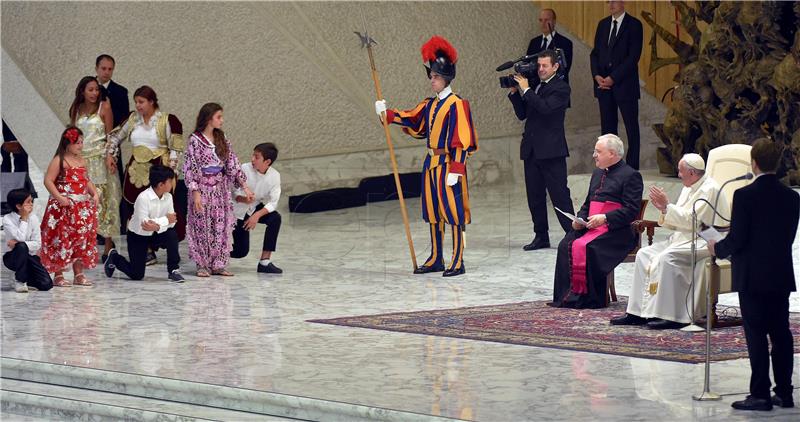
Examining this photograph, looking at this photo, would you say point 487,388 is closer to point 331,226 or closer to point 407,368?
point 407,368

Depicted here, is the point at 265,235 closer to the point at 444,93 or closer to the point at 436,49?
the point at 444,93

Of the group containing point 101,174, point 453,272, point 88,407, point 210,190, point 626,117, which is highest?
point 626,117

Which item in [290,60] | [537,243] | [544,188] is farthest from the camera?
[290,60]

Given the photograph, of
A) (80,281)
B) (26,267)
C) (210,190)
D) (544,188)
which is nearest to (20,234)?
(26,267)

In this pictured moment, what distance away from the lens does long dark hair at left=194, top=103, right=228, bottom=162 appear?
9250 mm

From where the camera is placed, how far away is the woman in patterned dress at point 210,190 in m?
9.29

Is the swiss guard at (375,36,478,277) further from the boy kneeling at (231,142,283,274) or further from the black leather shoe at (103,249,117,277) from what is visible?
the black leather shoe at (103,249,117,277)

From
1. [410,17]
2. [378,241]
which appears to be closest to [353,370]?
[378,241]

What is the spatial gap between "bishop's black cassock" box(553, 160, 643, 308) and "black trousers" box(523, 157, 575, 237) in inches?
80.4

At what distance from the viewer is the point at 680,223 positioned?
7.36m

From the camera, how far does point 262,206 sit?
963 cm

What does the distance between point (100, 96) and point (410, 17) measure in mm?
4693

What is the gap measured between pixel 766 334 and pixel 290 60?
866 cm

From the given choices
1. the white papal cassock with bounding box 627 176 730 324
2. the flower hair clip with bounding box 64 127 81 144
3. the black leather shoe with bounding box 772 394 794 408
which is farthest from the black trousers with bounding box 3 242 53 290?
the black leather shoe with bounding box 772 394 794 408
